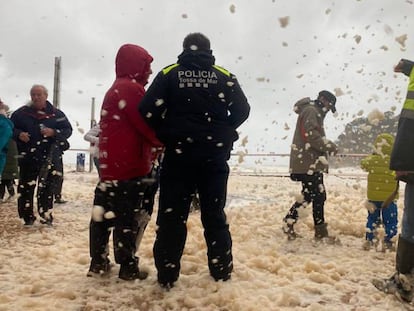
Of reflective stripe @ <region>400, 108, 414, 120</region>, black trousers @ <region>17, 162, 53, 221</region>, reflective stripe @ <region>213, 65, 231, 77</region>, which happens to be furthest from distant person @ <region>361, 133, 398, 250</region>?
black trousers @ <region>17, 162, 53, 221</region>

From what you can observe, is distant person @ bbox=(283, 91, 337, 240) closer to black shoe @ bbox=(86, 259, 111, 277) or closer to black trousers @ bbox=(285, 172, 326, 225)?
black trousers @ bbox=(285, 172, 326, 225)

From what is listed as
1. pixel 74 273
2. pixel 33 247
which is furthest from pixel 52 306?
pixel 33 247

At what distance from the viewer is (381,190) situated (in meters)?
4.38

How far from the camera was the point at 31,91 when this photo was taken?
17.0 ft

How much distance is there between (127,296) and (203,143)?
48.6 inches

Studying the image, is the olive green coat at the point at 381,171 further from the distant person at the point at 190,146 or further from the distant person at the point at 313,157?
the distant person at the point at 190,146

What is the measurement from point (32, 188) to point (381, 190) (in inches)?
173

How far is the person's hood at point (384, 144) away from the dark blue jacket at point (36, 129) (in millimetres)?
4126

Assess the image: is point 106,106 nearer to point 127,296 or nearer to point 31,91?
point 127,296

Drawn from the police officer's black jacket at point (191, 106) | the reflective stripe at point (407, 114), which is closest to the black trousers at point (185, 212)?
the police officer's black jacket at point (191, 106)

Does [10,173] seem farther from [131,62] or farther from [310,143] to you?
[310,143]

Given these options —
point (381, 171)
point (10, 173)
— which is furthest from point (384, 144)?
point (10, 173)

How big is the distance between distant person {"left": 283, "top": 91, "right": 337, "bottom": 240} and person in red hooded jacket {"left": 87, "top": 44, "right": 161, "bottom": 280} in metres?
2.26

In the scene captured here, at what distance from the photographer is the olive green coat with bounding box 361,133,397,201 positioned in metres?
4.34
